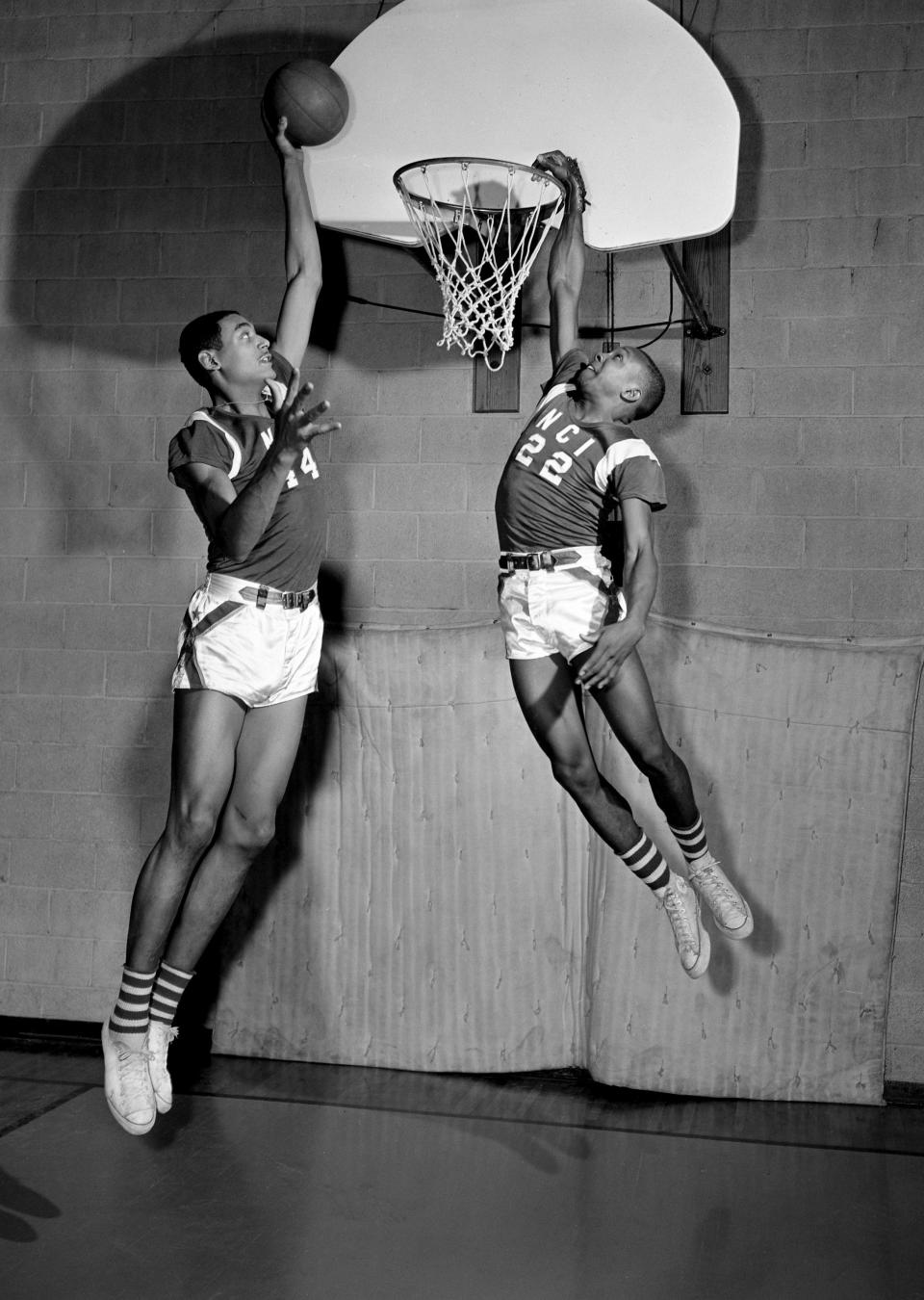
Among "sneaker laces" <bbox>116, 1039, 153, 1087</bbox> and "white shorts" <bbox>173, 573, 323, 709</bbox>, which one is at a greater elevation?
"white shorts" <bbox>173, 573, 323, 709</bbox>

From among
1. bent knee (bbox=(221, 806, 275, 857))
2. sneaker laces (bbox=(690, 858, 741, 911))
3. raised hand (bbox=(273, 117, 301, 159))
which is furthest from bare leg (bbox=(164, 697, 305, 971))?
raised hand (bbox=(273, 117, 301, 159))

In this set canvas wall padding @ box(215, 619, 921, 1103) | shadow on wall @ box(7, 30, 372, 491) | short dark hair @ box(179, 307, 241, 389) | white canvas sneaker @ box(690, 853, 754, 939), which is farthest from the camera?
shadow on wall @ box(7, 30, 372, 491)

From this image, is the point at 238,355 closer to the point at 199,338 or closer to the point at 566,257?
the point at 199,338

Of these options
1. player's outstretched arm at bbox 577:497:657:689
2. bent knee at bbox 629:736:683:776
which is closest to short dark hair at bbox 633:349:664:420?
player's outstretched arm at bbox 577:497:657:689

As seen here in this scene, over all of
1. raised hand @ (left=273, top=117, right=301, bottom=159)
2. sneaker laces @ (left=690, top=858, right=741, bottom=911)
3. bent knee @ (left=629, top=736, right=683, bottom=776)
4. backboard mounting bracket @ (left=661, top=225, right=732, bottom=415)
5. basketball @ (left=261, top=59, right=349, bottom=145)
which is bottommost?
sneaker laces @ (left=690, top=858, right=741, bottom=911)

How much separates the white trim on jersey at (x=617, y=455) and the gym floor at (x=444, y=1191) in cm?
235

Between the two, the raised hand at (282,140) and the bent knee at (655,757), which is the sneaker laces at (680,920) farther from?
the raised hand at (282,140)

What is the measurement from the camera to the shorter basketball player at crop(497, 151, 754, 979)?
4031 mm

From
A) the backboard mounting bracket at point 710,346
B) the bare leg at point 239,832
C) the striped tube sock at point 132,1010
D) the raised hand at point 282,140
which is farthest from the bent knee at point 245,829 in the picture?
the backboard mounting bracket at point 710,346

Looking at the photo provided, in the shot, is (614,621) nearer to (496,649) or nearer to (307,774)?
(496,649)

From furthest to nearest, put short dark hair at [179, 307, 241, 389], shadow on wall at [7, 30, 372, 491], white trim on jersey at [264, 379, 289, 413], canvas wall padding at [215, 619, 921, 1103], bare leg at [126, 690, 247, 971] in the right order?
shadow on wall at [7, 30, 372, 491], canvas wall padding at [215, 619, 921, 1103], white trim on jersey at [264, 379, 289, 413], short dark hair at [179, 307, 241, 389], bare leg at [126, 690, 247, 971]

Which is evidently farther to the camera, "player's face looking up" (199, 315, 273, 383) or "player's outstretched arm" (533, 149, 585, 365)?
"player's outstretched arm" (533, 149, 585, 365)

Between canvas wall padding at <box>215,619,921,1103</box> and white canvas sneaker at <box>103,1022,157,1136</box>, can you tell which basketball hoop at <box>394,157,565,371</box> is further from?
white canvas sneaker at <box>103,1022,157,1136</box>

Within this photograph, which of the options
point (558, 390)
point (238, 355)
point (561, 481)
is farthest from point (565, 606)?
point (238, 355)
